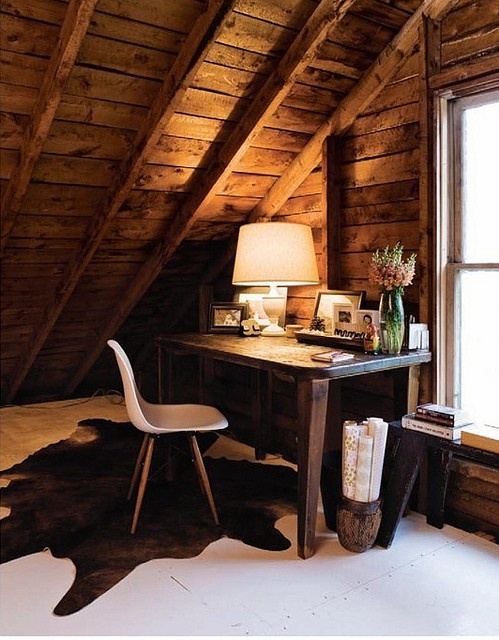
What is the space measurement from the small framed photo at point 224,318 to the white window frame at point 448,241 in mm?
1119

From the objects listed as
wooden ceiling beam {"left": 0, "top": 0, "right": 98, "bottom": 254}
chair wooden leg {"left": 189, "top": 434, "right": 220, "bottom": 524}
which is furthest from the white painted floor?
wooden ceiling beam {"left": 0, "top": 0, "right": 98, "bottom": 254}

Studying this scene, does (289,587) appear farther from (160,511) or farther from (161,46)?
(161,46)

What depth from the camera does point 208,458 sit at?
3387 millimetres

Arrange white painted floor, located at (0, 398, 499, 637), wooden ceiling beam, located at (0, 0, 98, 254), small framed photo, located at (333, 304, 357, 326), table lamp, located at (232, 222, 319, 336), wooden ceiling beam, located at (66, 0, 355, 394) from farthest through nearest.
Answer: table lamp, located at (232, 222, 319, 336) < small framed photo, located at (333, 304, 357, 326) < wooden ceiling beam, located at (66, 0, 355, 394) < wooden ceiling beam, located at (0, 0, 98, 254) < white painted floor, located at (0, 398, 499, 637)

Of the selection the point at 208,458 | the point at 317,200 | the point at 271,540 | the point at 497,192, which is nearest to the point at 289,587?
the point at 271,540

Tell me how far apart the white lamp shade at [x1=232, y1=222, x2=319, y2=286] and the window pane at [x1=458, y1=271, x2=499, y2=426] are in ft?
2.49

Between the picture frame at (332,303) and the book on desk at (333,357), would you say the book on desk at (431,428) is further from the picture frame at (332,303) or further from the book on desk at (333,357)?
the picture frame at (332,303)

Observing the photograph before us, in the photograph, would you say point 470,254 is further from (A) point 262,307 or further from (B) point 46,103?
(B) point 46,103

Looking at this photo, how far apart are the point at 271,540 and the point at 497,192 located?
166 cm

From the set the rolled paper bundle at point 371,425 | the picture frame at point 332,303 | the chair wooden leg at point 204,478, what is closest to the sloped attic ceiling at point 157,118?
the picture frame at point 332,303

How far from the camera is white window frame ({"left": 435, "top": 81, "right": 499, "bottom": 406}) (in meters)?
2.52

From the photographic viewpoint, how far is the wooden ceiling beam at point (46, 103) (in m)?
2.11

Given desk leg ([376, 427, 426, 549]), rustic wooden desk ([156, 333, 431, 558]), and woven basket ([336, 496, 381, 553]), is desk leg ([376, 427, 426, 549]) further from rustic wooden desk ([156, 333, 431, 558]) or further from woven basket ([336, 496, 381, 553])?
rustic wooden desk ([156, 333, 431, 558])

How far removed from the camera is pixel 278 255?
2.94 meters
